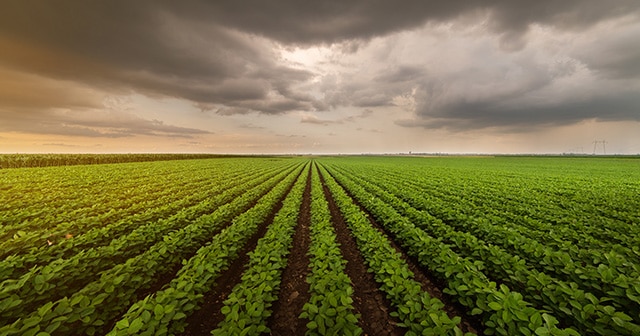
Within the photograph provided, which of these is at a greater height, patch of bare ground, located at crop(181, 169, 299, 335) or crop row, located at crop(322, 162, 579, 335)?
crop row, located at crop(322, 162, 579, 335)

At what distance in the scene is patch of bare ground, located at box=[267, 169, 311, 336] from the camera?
4.72m

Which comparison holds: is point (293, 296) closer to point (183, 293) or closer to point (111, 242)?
point (183, 293)

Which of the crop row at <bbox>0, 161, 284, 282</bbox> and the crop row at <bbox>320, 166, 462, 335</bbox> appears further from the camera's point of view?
the crop row at <bbox>0, 161, 284, 282</bbox>

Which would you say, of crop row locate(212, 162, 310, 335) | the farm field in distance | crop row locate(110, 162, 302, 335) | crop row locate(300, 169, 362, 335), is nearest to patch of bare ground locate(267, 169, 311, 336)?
the farm field in distance

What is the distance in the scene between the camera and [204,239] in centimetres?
823

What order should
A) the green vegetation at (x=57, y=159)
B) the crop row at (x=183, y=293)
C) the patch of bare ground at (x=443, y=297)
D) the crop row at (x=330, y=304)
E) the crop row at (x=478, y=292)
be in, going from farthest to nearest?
the green vegetation at (x=57, y=159), the patch of bare ground at (x=443, y=297), the crop row at (x=330, y=304), the crop row at (x=183, y=293), the crop row at (x=478, y=292)

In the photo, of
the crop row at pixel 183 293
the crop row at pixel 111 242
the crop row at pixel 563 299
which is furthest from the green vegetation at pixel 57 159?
the crop row at pixel 563 299

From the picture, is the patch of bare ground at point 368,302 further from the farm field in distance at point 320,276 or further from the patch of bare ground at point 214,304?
the patch of bare ground at point 214,304

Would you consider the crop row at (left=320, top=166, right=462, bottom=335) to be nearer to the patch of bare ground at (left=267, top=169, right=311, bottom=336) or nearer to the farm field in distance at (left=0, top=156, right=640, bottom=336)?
the farm field in distance at (left=0, top=156, right=640, bottom=336)

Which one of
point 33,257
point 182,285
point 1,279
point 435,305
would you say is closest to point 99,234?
point 33,257

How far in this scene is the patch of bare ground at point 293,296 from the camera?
472cm

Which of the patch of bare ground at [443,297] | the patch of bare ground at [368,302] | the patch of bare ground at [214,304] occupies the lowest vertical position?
the patch of bare ground at [214,304]

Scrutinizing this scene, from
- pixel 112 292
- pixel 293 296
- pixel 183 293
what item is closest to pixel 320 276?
pixel 293 296

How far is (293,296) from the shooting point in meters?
5.80
